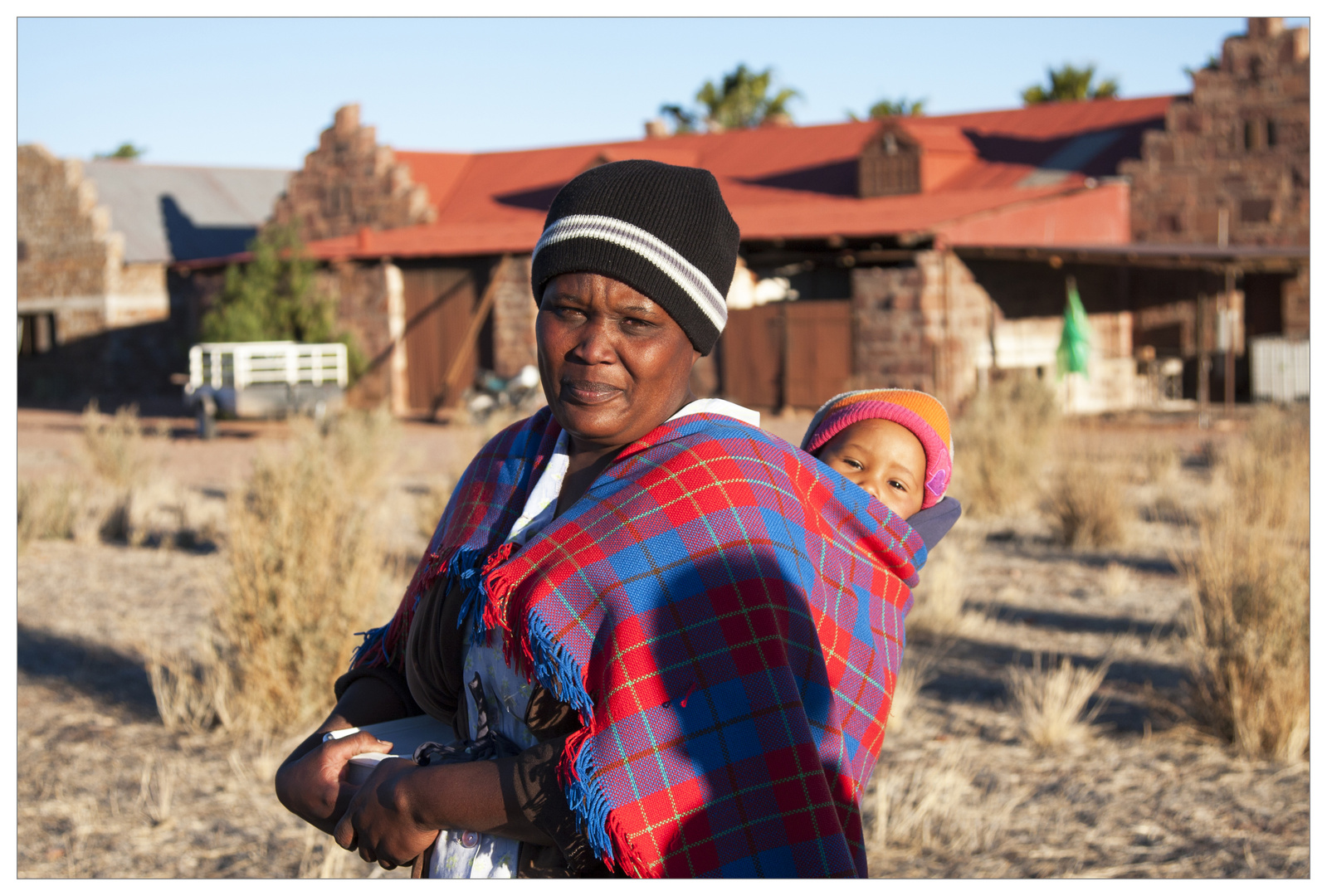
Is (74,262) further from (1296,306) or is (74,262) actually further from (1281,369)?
(1296,306)

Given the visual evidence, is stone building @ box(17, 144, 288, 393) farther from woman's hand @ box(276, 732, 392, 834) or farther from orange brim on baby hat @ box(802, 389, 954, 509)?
woman's hand @ box(276, 732, 392, 834)

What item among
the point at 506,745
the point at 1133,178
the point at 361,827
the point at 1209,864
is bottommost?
the point at 1209,864

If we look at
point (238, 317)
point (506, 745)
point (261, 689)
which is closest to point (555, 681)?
point (506, 745)

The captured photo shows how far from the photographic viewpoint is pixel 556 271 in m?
1.66

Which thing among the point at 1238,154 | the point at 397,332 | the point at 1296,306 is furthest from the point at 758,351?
the point at 1296,306

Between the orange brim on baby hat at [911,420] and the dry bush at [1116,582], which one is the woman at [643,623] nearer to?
the orange brim on baby hat at [911,420]

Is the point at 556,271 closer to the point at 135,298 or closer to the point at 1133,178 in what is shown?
the point at 1133,178

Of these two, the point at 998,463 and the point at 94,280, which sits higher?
the point at 94,280

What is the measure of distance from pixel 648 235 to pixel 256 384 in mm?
18363

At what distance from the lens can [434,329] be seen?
2308cm

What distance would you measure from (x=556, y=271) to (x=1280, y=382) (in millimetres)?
21626

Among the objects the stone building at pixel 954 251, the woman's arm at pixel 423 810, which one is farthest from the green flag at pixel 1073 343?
the woman's arm at pixel 423 810

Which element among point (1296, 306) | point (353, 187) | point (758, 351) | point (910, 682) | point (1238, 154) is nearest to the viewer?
point (910, 682)

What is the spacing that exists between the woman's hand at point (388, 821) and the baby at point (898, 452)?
37.6 inches
